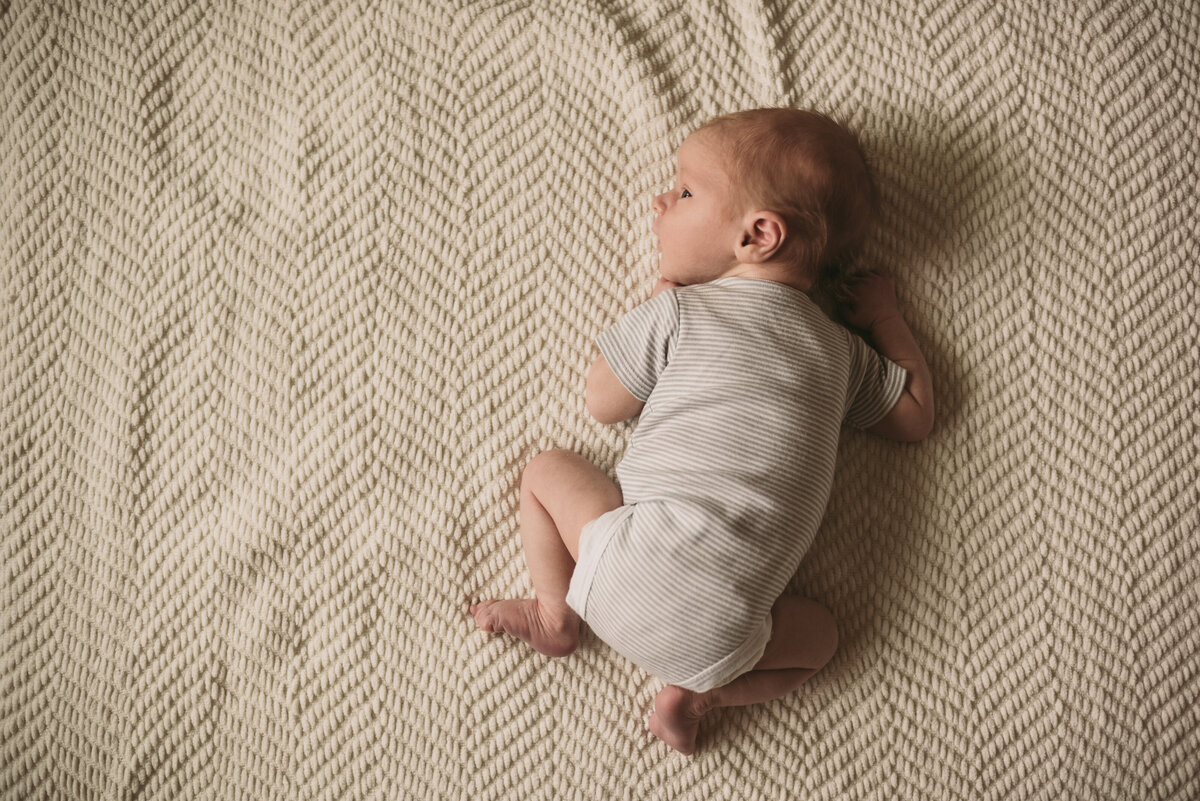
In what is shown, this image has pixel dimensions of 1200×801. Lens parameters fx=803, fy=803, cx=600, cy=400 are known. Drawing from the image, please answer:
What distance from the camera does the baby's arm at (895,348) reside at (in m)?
0.98

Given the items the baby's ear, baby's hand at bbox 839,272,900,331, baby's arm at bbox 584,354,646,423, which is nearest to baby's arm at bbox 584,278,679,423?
baby's arm at bbox 584,354,646,423

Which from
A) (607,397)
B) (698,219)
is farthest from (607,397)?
(698,219)

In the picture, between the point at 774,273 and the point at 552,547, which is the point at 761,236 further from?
the point at 552,547

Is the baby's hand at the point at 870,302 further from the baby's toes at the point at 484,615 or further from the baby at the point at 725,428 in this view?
the baby's toes at the point at 484,615

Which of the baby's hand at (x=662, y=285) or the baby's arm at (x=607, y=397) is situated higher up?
the baby's hand at (x=662, y=285)

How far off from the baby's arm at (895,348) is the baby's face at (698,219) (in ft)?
0.61

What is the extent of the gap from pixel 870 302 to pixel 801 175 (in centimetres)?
20

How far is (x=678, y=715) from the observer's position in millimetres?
938

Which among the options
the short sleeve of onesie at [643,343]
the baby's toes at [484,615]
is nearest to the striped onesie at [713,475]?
the short sleeve of onesie at [643,343]

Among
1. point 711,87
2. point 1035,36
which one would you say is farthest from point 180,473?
point 1035,36

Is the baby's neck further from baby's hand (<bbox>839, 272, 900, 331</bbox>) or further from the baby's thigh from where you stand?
the baby's thigh

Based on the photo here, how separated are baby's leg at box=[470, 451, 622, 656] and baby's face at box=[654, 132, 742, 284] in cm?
28

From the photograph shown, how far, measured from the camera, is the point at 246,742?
1.00 m

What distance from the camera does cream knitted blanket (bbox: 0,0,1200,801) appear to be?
100 cm
